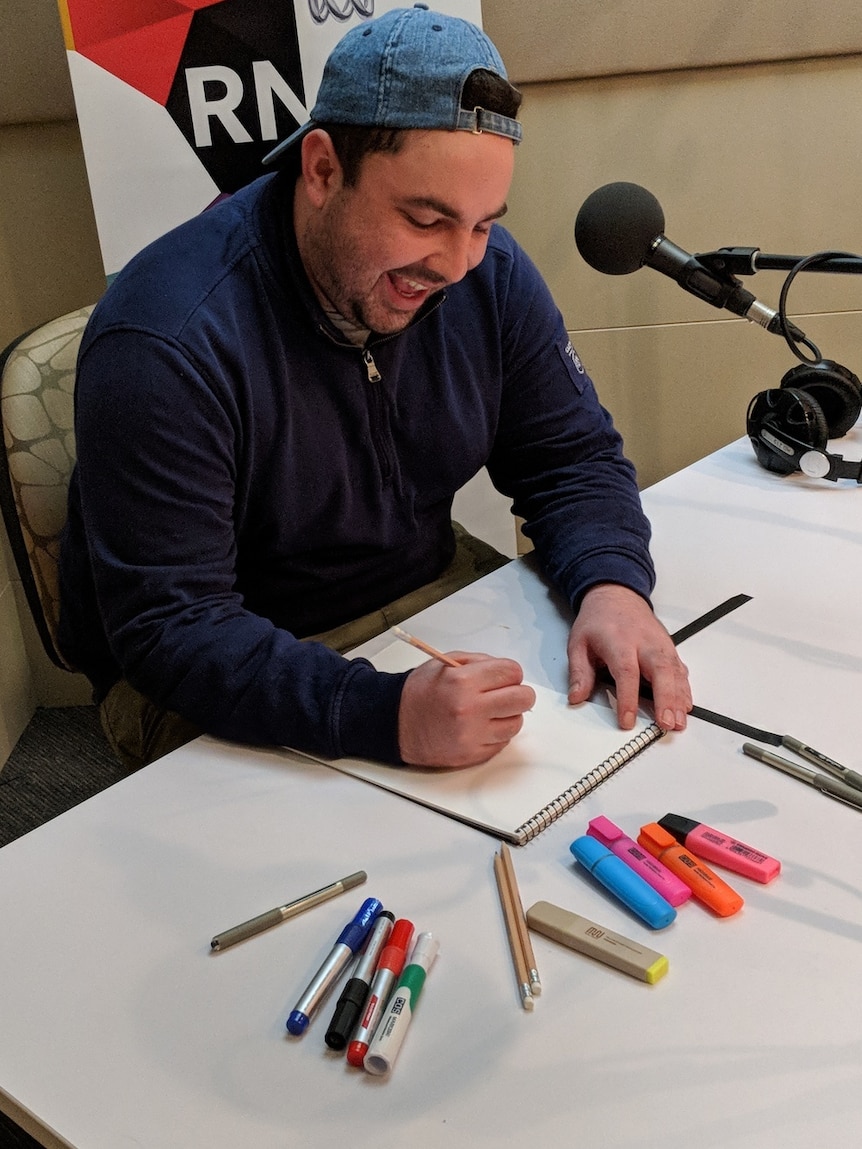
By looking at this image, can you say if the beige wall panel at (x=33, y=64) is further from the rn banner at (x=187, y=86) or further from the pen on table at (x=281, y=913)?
the pen on table at (x=281, y=913)

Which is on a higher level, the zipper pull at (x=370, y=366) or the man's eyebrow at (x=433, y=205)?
the man's eyebrow at (x=433, y=205)

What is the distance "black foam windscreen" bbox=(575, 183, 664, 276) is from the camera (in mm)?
1011

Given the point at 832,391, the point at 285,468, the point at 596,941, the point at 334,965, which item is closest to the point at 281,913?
the point at 334,965

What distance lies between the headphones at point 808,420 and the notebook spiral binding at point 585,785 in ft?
2.09

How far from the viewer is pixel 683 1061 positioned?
1.88 ft

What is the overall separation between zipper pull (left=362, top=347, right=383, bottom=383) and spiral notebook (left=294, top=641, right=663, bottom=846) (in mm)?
409

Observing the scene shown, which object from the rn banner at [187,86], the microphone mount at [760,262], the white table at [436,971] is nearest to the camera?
the white table at [436,971]

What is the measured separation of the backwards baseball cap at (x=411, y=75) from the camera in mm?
900

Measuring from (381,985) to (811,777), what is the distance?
1.23 feet

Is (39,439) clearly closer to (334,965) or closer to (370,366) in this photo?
(370,366)

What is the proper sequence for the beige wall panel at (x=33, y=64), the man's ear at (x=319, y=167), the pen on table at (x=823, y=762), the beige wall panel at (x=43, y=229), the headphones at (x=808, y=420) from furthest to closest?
the beige wall panel at (x=43, y=229)
the beige wall panel at (x=33, y=64)
the headphones at (x=808, y=420)
the man's ear at (x=319, y=167)
the pen on table at (x=823, y=762)

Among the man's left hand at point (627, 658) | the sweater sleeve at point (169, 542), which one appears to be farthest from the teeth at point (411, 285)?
the man's left hand at point (627, 658)

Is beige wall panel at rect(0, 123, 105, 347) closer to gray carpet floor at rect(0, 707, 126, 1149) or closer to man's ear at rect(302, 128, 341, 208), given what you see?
gray carpet floor at rect(0, 707, 126, 1149)

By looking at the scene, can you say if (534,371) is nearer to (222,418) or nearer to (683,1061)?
(222,418)
